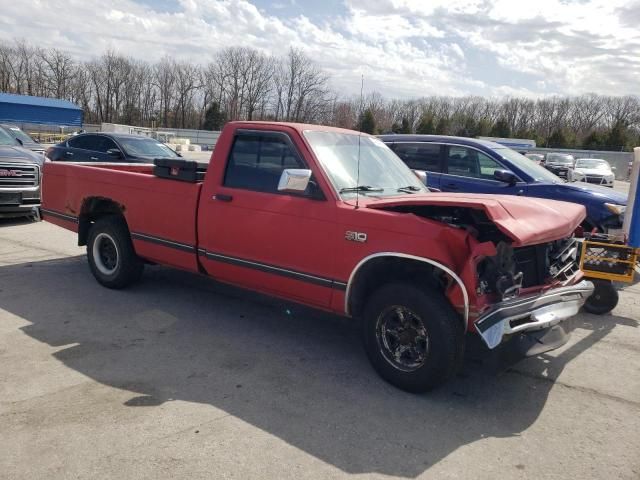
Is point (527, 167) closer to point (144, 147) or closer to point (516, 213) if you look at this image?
point (516, 213)

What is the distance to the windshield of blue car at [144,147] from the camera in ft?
41.4

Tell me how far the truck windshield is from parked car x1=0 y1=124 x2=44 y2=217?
7406 millimetres

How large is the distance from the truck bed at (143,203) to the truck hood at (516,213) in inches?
83.5

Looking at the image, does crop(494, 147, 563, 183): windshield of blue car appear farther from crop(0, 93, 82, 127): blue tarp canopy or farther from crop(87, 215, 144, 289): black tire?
crop(0, 93, 82, 127): blue tarp canopy

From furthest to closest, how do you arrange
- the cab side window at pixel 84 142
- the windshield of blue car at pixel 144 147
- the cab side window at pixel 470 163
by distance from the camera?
the cab side window at pixel 84 142 < the windshield of blue car at pixel 144 147 < the cab side window at pixel 470 163

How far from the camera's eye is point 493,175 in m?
8.09

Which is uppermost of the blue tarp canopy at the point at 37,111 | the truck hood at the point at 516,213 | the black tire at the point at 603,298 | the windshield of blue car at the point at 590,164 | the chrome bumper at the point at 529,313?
the blue tarp canopy at the point at 37,111

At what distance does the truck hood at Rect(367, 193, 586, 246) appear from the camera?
3.54 metres

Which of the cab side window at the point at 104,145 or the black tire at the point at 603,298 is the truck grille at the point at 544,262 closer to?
the black tire at the point at 603,298

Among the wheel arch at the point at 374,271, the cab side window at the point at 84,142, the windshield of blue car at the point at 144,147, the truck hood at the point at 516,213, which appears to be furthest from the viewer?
the cab side window at the point at 84,142

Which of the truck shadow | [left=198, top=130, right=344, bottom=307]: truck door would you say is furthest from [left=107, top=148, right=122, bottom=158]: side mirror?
[left=198, top=130, right=344, bottom=307]: truck door

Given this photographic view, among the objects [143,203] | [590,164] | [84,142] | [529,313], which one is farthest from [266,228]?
[590,164]

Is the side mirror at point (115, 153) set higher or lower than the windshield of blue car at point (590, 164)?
lower

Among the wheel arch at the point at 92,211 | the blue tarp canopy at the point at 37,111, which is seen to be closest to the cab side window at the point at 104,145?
the wheel arch at the point at 92,211
